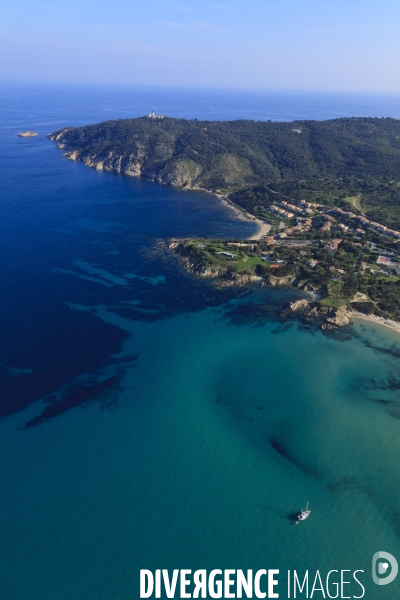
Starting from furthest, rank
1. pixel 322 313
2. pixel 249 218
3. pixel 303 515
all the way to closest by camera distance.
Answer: pixel 249 218, pixel 322 313, pixel 303 515

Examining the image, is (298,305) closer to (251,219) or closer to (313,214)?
(251,219)

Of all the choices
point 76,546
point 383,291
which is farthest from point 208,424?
point 383,291

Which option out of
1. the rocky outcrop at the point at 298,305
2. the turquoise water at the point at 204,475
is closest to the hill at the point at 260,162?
the rocky outcrop at the point at 298,305

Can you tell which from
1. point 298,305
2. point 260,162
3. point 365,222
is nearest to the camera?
point 298,305

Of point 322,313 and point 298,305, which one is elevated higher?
point 298,305

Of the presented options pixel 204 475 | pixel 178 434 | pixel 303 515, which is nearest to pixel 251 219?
pixel 178 434

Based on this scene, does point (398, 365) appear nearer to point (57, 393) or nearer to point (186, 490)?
point (186, 490)
